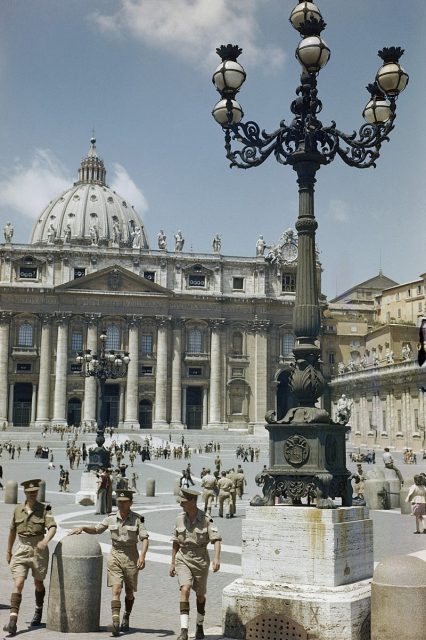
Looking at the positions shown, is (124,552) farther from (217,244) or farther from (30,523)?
(217,244)

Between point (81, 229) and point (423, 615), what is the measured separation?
110m

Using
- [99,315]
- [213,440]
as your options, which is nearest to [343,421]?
[213,440]

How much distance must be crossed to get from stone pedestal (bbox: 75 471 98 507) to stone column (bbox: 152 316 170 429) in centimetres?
5461

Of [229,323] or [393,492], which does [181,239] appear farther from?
[393,492]

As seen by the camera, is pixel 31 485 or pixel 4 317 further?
pixel 4 317

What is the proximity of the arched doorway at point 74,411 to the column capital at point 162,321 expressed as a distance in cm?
1082

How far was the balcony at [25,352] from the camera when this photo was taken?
7894 cm

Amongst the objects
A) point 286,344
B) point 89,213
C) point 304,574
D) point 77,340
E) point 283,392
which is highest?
point 89,213

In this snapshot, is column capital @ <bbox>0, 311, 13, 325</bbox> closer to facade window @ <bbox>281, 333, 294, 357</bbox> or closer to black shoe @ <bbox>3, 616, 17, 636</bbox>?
facade window @ <bbox>281, 333, 294, 357</bbox>

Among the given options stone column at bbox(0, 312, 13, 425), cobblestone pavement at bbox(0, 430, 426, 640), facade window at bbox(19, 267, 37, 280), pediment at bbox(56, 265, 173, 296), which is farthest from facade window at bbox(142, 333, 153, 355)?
cobblestone pavement at bbox(0, 430, 426, 640)

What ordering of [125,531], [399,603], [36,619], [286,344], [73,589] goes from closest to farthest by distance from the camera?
[399,603] < [73,589] < [125,531] < [36,619] < [286,344]

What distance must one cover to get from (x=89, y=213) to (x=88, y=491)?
311 ft

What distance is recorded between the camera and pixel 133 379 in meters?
79.7

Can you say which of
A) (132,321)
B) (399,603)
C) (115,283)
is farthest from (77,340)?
(399,603)
